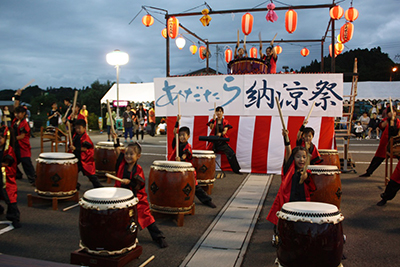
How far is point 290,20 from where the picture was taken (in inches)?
361

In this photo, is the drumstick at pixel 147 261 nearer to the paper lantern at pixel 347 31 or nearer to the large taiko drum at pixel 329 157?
the large taiko drum at pixel 329 157

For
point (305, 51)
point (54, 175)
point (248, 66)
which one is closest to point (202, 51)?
point (305, 51)

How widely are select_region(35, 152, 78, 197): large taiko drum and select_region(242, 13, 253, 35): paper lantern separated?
6849mm

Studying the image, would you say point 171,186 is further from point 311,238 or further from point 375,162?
point 375,162

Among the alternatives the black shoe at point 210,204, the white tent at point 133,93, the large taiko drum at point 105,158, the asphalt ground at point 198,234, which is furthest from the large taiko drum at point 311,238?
the white tent at point 133,93

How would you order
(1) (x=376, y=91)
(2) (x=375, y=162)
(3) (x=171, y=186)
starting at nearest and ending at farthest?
(3) (x=171, y=186) → (2) (x=375, y=162) → (1) (x=376, y=91)

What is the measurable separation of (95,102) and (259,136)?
29622mm

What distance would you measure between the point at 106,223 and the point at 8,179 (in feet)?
6.14

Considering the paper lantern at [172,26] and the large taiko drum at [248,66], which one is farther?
the paper lantern at [172,26]

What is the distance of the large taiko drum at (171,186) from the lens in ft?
13.1

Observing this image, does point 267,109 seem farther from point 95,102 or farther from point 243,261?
point 95,102

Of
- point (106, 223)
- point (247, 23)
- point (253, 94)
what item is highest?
point (247, 23)

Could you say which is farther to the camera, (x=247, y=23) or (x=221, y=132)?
(x=247, y=23)

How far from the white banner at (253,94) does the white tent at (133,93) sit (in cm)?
1080
